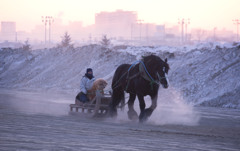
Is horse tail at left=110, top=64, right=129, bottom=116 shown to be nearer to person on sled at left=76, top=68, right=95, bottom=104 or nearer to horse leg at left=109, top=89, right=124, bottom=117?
horse leg at left=109, top=89, right=124, bottom=117

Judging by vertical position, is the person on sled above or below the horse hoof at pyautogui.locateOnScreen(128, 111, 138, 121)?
above

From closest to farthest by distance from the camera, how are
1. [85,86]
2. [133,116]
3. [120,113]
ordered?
[133,116] < [85,86] < [120,113]

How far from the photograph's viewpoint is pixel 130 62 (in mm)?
40000

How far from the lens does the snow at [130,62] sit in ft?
87.5

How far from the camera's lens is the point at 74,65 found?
4662 centimetres

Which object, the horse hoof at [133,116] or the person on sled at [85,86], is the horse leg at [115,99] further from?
the person on sled at [85,86]

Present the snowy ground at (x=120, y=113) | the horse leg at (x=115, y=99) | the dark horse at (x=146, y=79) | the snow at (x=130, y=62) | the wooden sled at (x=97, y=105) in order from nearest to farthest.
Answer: the snowy ground at (x=120, y=113) < the dark horse at (x=146, y=79) < the wooden sled at (x=97, y=105) < the horse leg at (x=115, y=99) < the snow at (x=130, y=62)

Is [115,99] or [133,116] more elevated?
[115,99]

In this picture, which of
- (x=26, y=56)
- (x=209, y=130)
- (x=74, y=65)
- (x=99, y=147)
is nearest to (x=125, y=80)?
(x=209, y=130)

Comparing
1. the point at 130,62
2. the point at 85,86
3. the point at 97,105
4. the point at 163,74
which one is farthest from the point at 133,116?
the point at 130,62

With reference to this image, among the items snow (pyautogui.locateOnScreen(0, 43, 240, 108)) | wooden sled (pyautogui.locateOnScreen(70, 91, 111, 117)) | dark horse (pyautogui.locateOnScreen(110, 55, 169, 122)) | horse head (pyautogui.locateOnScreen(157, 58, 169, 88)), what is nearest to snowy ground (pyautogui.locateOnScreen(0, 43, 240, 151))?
snow (pyautogui.locateOnScreen(0, 43, 240, 108))

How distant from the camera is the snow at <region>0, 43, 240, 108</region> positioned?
26.7m

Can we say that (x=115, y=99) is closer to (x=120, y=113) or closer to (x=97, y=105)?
(x=97, y=105)

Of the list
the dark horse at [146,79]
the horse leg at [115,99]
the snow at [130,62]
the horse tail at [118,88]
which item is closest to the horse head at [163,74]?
the dark horse at [146,79]
